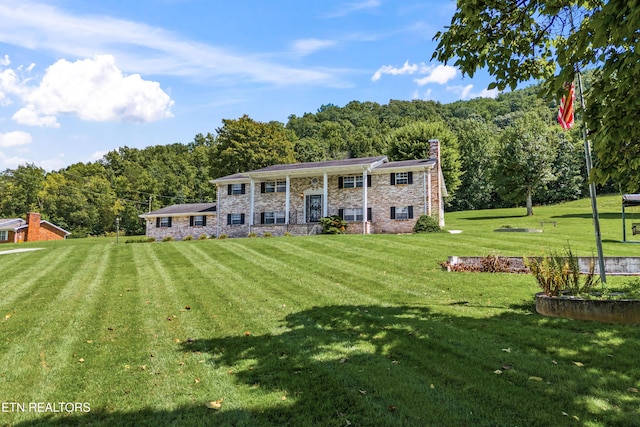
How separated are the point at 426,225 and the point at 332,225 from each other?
6346mm

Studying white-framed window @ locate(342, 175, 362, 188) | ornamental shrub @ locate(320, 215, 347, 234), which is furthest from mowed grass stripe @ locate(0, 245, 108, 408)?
white-framed window @ locate(342, 175, 362, 188)

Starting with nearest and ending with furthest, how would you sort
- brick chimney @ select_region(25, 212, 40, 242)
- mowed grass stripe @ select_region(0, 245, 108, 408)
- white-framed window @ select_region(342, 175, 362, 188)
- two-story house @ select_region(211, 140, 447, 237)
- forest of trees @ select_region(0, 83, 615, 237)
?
mowed grass stripe @ select_region(0, 245, 108, 408)
two-story house @ select_region(211, 140, 447, 237)
white-framed window @ select_region(342, 175, 362, 188)
forest of trees @ select_region(0, 83, 615, 237)
brick chimney @ select_region(25, 212, 40, 242)

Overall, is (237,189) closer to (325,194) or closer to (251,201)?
(251,201)

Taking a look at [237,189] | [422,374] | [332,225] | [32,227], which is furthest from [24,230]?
[422,374]

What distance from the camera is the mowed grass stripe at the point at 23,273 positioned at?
381 inches

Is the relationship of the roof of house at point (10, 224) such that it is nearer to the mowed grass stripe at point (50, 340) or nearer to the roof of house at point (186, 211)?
the roof of house at point (186, 211)

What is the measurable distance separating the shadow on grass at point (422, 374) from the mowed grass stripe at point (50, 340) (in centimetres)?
95

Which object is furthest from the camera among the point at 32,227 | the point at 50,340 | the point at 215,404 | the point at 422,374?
the point at 32,227

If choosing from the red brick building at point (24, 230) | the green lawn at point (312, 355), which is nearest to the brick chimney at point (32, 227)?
the red brick building at point (24, 230)

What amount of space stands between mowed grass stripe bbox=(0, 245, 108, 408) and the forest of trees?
38817mm

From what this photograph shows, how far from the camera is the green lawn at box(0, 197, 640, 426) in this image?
3.66 meters

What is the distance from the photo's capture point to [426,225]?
2517cm

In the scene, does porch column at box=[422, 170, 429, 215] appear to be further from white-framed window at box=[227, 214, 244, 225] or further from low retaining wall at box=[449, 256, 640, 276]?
low retaining wall at box=[449, 256, 640, 276]

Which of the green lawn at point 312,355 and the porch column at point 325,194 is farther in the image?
the porch column at point 325,194
